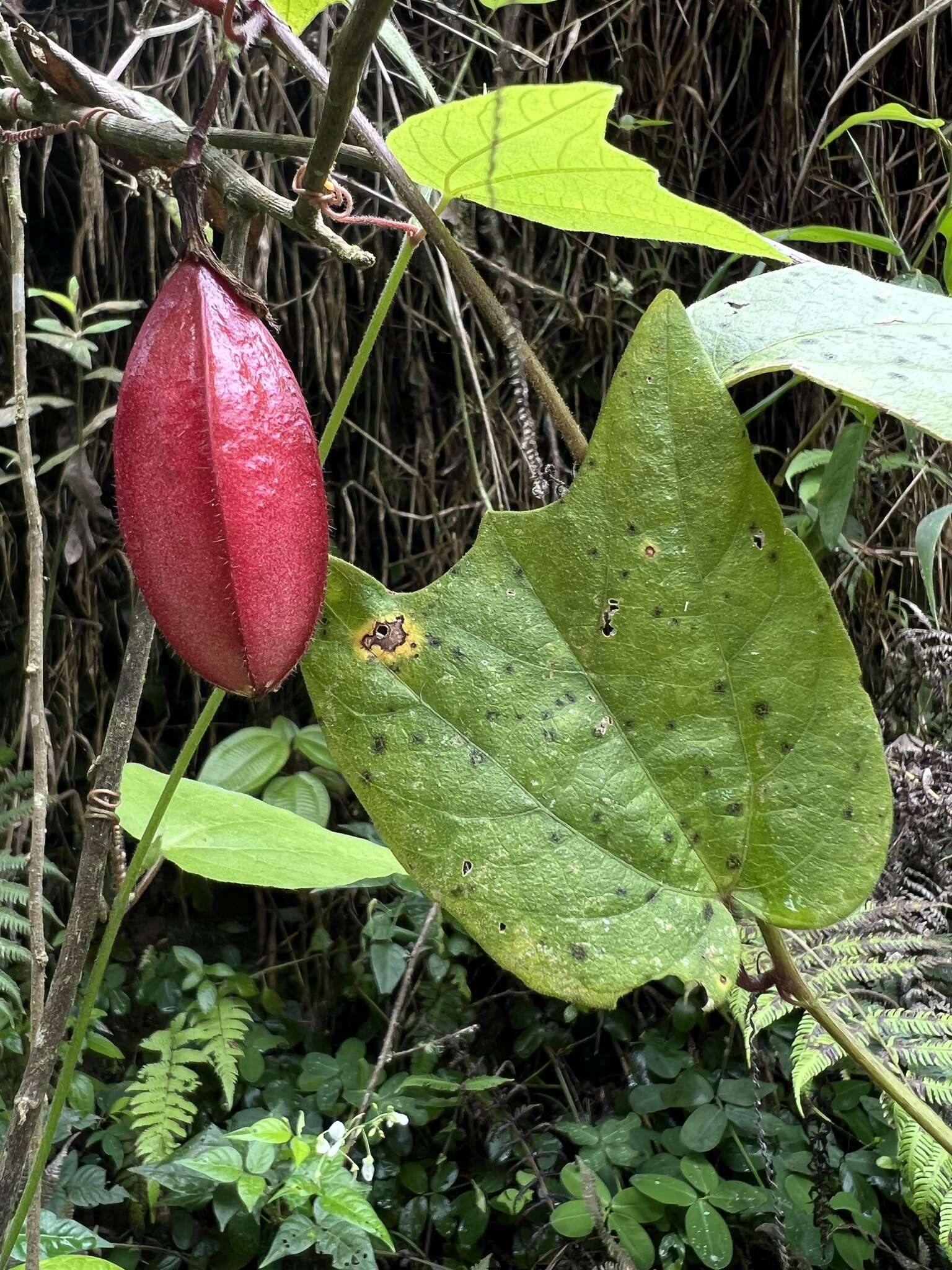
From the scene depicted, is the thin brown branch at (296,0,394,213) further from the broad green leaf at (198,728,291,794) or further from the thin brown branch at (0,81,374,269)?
the broad green leaf at (198,728,291,794)

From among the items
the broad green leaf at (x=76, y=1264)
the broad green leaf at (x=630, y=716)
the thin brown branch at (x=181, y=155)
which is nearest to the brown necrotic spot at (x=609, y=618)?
the broad green leaf at (x=630, y=716)

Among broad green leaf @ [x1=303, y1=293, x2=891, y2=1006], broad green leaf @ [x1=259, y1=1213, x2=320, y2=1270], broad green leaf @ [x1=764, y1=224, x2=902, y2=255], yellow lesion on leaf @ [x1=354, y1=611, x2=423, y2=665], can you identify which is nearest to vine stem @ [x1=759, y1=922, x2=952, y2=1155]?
broad green leaf @ [x1=303, y1=293, x2=891, y2=1006]

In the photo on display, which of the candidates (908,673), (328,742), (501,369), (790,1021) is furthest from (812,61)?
(328,742)

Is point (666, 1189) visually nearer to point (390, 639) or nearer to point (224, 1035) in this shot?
point (224, 1035)

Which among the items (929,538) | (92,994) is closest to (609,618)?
(92,994)

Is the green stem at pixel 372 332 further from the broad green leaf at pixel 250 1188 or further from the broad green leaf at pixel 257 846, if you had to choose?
the broad green leaf at pixel 250 1188
